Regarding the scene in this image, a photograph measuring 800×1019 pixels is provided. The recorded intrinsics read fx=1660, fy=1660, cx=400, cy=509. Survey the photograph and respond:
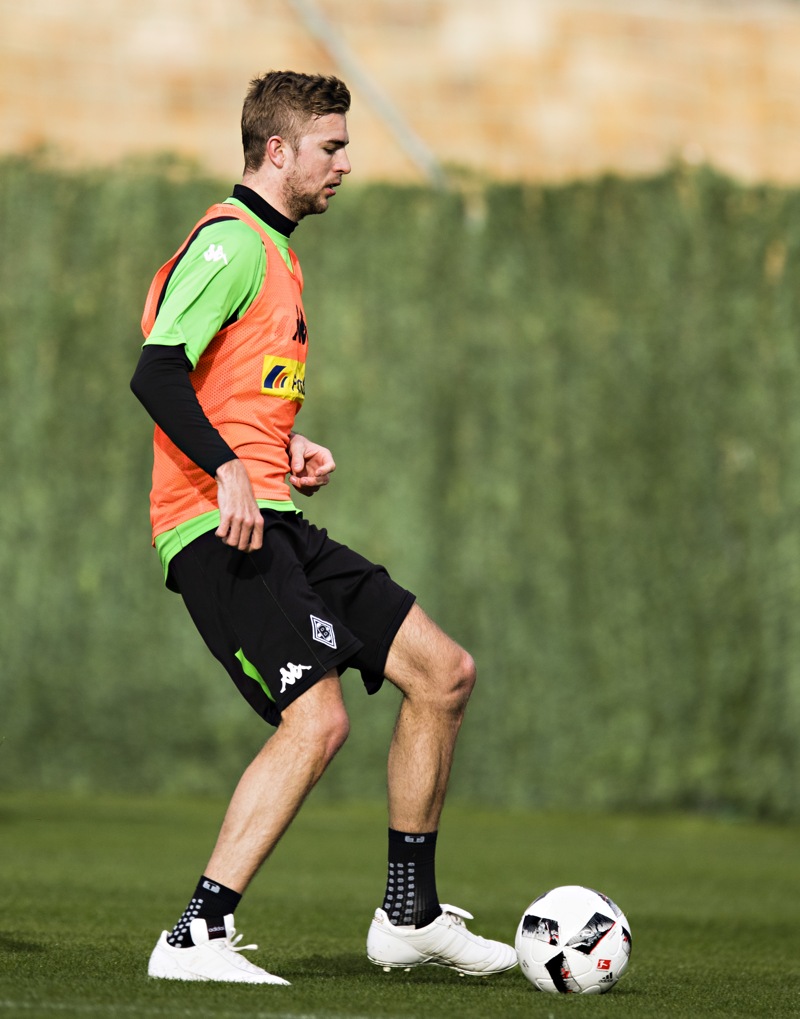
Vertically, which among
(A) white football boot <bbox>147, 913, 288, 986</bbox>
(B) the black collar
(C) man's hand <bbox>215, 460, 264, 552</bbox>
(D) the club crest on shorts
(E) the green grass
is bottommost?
(E) the green grass

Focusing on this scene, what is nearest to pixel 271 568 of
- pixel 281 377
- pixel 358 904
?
pixel 281 377

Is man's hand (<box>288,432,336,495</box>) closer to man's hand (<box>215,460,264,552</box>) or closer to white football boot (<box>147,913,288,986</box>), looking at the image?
man's hand (<box>215,460,264,552</box>)

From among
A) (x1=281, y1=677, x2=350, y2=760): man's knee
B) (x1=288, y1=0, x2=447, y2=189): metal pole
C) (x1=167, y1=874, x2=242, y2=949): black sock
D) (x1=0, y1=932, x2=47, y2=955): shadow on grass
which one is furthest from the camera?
(x1=288, y1=0, x2=447, y2=189): metal pole

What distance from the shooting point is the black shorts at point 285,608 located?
164 inches

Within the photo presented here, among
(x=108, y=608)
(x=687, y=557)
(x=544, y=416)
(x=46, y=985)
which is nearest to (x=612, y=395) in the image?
(x=544, y=416)

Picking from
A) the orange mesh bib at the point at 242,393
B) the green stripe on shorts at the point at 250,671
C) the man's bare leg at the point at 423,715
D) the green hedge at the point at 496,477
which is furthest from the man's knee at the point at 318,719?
the green hedge at the point at 496,477

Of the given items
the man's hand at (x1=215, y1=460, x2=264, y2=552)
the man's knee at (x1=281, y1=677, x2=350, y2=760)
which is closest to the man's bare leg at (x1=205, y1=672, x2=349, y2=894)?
the man's knee at (x1=281, y1=677, x2=350, y2=760)

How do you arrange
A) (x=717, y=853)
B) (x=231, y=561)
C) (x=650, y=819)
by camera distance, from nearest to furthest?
(x=231, y=561) → (x=717, y=853) → (x=650, y=819)

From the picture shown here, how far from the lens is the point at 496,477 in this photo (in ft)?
35.8

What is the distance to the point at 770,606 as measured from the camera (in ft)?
35.1

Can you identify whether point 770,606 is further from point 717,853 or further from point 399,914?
point 399,914

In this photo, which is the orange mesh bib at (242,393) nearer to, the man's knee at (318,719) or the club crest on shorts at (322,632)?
the club crest on shorts at (322,632)

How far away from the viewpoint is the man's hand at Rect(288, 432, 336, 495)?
4.68 meters

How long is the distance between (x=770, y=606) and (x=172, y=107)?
525cm
